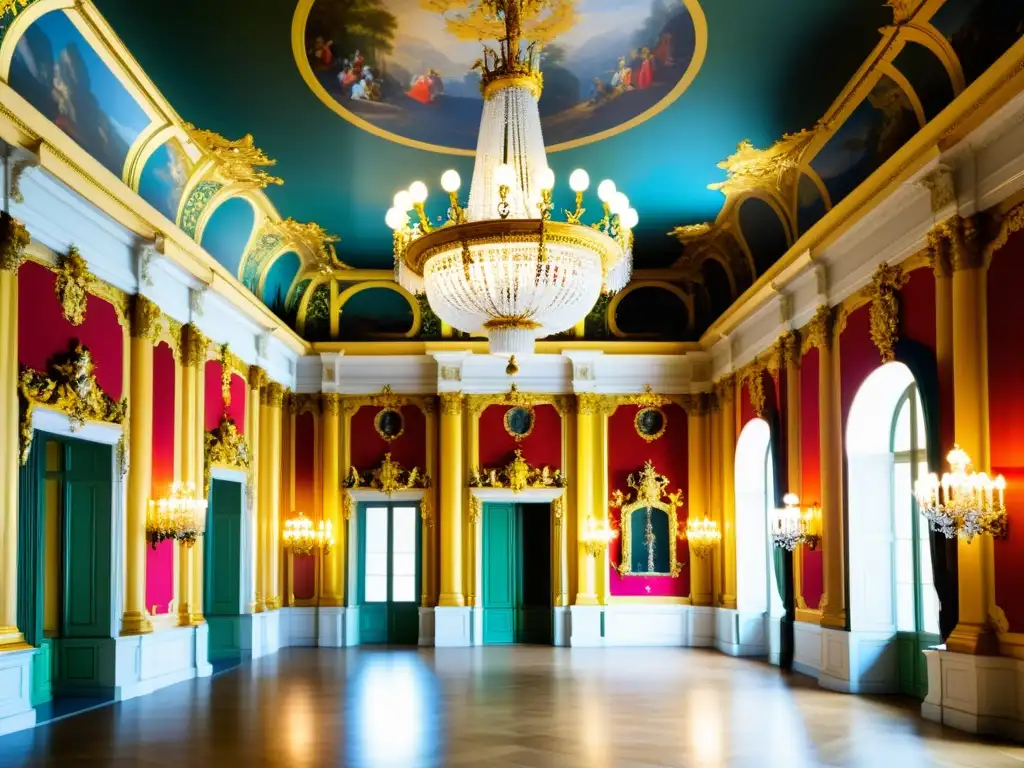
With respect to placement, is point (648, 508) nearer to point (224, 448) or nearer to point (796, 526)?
point (796, 526)

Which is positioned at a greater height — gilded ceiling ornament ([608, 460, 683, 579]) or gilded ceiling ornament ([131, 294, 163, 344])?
gilded ceiling ornament ([131, 294, 163, 344])

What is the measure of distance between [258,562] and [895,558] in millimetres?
9566

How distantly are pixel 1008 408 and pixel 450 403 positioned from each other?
11341 mm

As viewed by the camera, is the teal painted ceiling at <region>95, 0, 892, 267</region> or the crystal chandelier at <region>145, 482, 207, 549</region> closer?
the teal painted ceiling at <region>95, 0, 892, 267</region>

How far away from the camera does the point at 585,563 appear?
18.8 metres

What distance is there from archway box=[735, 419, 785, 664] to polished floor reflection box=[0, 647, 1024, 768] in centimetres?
281

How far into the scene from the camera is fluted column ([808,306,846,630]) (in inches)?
492

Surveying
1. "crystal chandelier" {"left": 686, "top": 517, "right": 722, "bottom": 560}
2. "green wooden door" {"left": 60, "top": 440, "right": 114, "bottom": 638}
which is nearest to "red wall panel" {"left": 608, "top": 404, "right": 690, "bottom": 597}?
"crystal chandelier" {"left": 686, "top": 517, "right": 722, "bottom": 560}

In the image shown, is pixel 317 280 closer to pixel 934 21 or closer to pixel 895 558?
pixel 895 558

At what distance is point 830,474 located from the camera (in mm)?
12742

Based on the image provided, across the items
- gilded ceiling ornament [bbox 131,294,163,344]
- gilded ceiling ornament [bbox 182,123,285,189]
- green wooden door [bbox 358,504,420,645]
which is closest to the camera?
gilded ceiling ornament [bbox 131,294,163,344]

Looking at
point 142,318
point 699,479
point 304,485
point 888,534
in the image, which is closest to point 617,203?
point 888,534

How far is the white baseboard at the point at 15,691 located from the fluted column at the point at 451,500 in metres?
9.75

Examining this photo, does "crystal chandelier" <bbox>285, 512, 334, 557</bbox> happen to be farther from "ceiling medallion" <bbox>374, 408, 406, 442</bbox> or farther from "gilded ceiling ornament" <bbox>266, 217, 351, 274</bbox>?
"gilded ceiling ornament" <bbox>266, 217, 351, 274</bbox>
